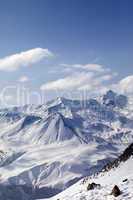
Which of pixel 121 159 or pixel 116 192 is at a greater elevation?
pixel 116 192

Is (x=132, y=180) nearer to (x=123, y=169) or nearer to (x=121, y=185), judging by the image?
(x=121, y=185)

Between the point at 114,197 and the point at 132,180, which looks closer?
the point at 114,197

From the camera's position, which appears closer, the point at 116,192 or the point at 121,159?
the point at 116,192

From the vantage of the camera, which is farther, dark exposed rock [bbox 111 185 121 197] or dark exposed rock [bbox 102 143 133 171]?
dark exposed rock [bbox 102 143 133 171]

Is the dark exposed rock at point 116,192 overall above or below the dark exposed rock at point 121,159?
above

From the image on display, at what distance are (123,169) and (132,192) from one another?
46.8 metres

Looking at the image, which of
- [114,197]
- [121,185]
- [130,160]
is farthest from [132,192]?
[130,160]

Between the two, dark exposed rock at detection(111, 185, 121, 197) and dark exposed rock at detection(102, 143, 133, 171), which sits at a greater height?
dark exposed rock at detection(111, 185, 121, 197)

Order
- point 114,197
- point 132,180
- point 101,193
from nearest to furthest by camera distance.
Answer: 1. point 114,197
2. point 101,193
3. point 132,180

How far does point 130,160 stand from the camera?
324 ft

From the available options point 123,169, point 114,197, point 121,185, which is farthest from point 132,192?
point 123,169

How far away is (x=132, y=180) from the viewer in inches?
2215

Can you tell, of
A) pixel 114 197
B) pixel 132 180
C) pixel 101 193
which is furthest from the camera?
pixel 132 180

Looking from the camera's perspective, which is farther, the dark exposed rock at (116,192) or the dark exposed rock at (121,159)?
the dark exposed rock at (121,159)
